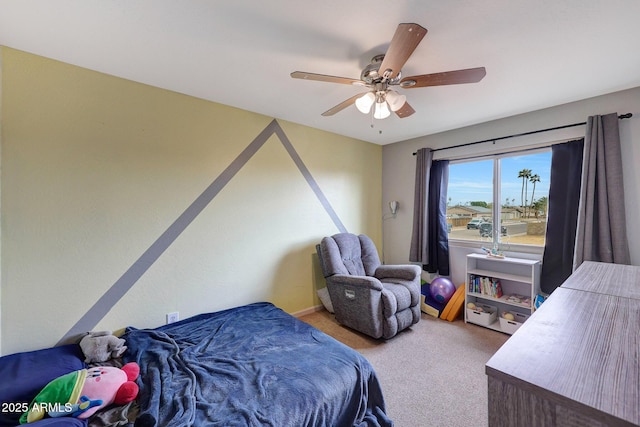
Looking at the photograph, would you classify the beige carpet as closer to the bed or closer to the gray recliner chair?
the gray recliner chair

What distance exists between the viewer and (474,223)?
3.43m

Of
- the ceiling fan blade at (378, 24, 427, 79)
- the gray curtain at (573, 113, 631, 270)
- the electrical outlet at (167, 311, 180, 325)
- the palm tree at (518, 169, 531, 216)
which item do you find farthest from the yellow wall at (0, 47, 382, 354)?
the gray curtain at (573, 113, 631, 270)

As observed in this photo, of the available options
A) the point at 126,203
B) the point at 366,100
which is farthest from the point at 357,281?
the point at 126,203

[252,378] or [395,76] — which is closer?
[252,378]

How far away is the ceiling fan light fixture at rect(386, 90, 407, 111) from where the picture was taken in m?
1.80

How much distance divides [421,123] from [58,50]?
327cm

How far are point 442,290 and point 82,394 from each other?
3.38 metres

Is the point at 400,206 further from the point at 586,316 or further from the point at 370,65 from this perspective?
the point at 586,316

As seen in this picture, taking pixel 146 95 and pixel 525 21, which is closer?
pixel 525 21

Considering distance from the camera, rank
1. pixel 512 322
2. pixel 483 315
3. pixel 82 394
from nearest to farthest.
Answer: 1. pixel 82 394
2. pixel 512 322
3. pixel 483 315

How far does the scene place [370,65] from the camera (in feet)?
5.64

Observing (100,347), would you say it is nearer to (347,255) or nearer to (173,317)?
(173,317)

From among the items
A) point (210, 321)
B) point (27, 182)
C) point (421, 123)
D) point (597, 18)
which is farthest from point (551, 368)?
point (421, 123)

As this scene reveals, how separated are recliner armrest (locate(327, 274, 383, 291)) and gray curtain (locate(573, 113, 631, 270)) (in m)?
1.85
